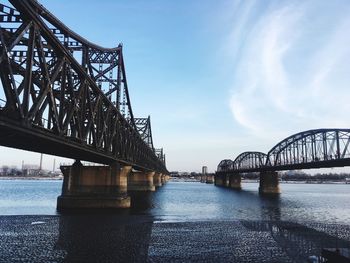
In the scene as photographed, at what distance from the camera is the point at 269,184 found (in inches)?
5256

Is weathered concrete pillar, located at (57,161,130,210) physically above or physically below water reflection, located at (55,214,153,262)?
above

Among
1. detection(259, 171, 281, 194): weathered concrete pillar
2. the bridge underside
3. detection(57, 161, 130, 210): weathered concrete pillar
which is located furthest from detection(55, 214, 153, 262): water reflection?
detection(259, 171, 281, 194): weathered concrete pillar

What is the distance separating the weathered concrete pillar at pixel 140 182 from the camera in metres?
133

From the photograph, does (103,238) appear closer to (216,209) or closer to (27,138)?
(27,138)

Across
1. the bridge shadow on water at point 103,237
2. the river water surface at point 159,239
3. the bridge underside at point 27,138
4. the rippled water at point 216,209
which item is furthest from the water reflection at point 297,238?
the bridge underside at point 27,138

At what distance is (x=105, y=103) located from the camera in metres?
48.1

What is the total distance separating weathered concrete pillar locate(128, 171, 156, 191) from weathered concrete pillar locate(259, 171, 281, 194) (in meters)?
40.1

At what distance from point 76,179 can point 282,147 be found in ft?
329

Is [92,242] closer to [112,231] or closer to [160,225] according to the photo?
[112,231]

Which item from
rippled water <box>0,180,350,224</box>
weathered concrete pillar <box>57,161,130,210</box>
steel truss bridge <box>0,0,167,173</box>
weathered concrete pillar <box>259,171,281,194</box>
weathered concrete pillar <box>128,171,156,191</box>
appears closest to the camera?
steel truss bridge <box>0,0,167,173</box>

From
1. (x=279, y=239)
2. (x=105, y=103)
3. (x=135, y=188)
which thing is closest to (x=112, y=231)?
(x=279, y=239)

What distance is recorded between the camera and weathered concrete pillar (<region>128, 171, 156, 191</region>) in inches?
5225

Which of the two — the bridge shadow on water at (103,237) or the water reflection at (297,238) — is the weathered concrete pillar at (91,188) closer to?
the bridge shadow on water at (103,237)

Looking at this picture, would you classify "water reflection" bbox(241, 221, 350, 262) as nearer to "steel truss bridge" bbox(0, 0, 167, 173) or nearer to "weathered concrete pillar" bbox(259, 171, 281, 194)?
"steel truss bridge" bbox(0, 0, 167, 173)
